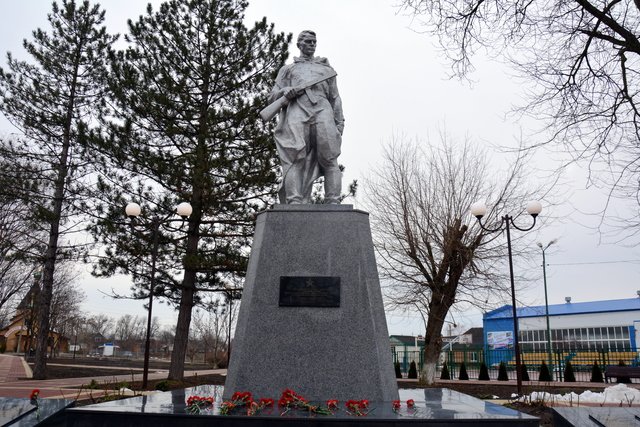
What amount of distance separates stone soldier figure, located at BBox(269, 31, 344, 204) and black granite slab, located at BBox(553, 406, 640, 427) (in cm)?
379

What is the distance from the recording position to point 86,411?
4.95 m

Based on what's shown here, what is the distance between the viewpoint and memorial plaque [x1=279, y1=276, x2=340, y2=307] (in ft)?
20.7

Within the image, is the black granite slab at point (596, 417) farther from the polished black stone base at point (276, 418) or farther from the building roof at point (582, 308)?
the building roof at point (582, 308)

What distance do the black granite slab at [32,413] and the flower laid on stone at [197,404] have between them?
1.21m

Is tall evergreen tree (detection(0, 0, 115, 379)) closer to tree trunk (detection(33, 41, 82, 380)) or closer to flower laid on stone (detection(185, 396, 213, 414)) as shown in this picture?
tree trunk (detection(33, 41, 82, 380))

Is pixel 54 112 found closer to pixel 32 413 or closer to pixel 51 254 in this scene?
pixel 51 254

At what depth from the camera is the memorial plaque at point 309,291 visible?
6.32 m

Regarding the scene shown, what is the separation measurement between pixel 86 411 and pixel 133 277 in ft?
40.3

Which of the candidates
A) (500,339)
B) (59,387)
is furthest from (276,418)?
(500,339)

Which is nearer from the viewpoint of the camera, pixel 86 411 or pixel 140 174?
pixel 86 411

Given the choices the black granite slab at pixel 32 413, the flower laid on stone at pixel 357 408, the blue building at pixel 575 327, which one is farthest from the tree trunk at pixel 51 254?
the blue building at pixel 575 327

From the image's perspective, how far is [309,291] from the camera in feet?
20.9

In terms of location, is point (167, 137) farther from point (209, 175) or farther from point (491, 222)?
point (491, 222)

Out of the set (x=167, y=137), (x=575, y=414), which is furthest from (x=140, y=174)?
(x=575, y=414)
